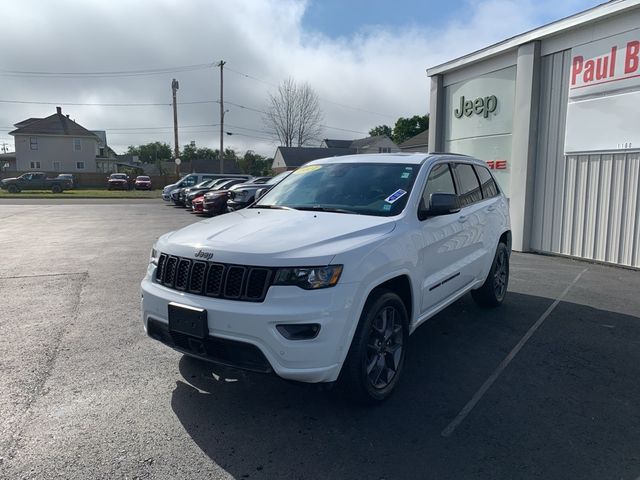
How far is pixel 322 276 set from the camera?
119 inches

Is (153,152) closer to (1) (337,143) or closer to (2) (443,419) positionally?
(1) (337,143)

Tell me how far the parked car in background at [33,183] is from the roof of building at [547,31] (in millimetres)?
37691

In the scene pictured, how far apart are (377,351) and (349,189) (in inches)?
60.8

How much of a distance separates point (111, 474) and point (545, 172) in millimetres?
10130

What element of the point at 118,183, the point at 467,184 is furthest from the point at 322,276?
the point at 118,183

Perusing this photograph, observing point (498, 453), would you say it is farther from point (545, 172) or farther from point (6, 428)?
point (545, 172)

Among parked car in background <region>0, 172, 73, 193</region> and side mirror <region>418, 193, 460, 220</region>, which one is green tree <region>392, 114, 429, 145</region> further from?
side mirror <region>418, 193, 460, 220</region>

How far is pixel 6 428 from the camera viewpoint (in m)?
3.18

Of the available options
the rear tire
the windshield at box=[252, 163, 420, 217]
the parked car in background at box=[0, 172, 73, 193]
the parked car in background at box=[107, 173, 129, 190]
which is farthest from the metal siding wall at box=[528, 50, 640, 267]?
the parked car in background at box=[107, 173, 129, 190]

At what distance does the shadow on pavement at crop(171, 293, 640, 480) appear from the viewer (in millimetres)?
2840

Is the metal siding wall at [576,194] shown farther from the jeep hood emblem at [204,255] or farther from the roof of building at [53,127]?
the roof of building at [53,127]

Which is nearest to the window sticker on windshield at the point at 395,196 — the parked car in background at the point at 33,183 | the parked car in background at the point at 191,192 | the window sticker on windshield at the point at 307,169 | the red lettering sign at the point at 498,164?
the window sticker on windshield at the point at 307,169

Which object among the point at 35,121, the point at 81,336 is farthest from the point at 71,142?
the point at 81,336

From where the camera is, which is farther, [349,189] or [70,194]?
[70,194]
